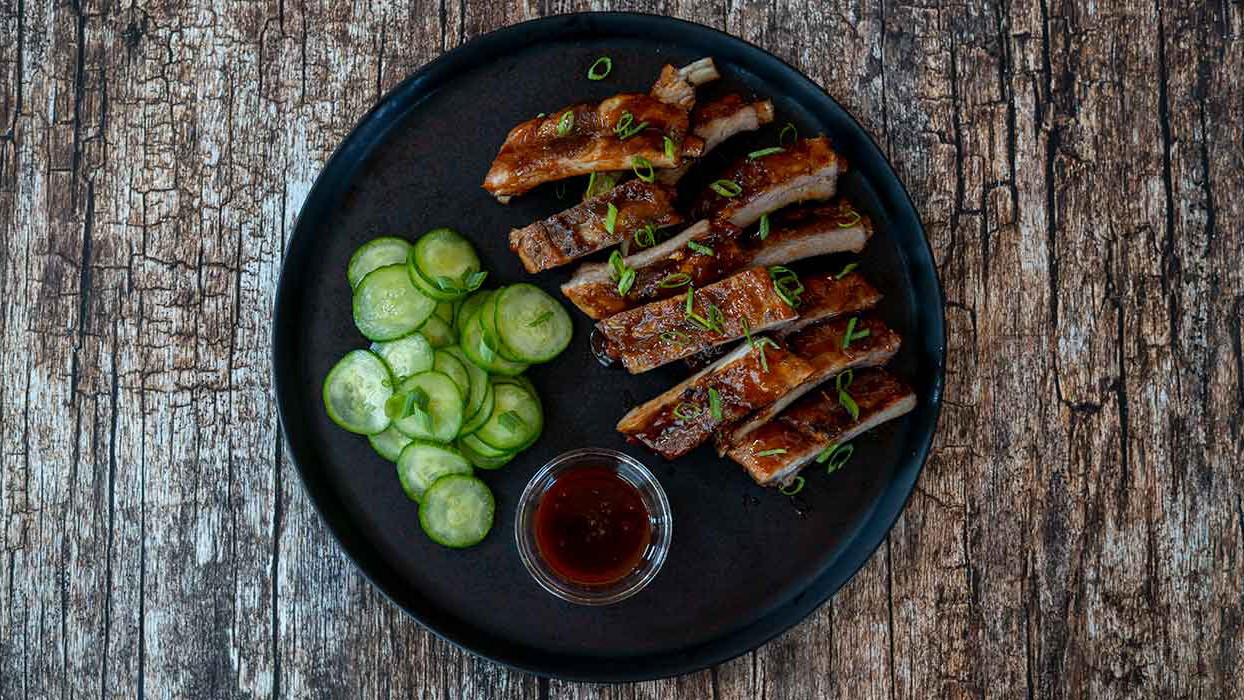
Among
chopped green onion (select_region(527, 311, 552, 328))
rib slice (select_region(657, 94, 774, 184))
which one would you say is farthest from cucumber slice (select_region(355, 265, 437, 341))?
rib slice (select_region(657, 94, 774, 184))

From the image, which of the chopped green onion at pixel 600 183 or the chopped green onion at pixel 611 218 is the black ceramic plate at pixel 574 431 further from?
the chopped green onion at pixel 611 218

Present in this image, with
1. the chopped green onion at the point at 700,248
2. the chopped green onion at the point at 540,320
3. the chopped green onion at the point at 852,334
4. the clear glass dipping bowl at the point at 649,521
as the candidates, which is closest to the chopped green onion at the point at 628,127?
the chopped green onion at the point at 700,248

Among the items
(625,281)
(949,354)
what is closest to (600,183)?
(625,281)

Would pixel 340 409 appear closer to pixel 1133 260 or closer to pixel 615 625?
pixel 615 625

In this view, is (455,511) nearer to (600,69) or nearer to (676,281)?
(676,281)

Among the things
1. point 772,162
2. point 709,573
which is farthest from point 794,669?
point 772,162

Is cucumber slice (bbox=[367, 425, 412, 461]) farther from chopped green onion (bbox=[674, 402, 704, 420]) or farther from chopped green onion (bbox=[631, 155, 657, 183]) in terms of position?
chopped green onion (bbox=[631, 155, 657, 183])
